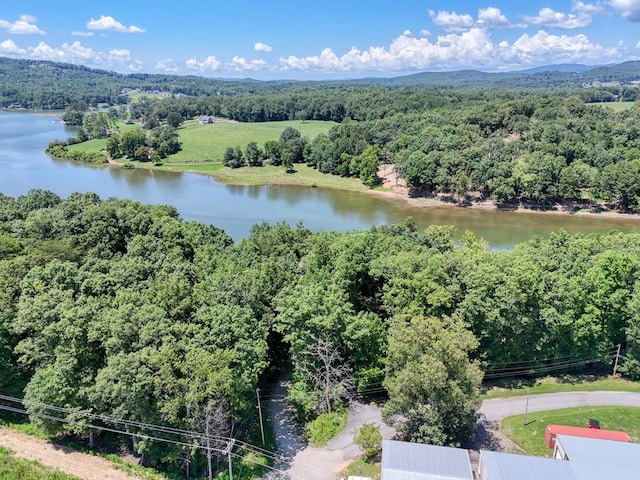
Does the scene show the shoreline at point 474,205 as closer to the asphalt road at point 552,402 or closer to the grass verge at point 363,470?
the asphalt road at point 552,402

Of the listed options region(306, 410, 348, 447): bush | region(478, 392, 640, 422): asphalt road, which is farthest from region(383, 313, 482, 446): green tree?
region(478, 392, 640, 422): asphalt road

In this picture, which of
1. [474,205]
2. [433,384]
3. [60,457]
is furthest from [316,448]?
[474,205]

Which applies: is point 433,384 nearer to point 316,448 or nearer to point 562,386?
point 316,448

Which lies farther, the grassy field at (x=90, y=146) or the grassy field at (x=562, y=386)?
the grassy field at (x=90, y=146)

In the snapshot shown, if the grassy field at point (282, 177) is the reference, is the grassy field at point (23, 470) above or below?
below

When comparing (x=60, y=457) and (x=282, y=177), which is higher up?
(x=282, y=177)

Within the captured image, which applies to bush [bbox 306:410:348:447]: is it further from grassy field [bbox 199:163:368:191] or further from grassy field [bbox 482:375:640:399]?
grassy field [bbox 199:163:368:191]

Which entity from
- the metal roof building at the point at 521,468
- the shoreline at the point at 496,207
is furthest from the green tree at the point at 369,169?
the metal roof building at the point at 521,468
